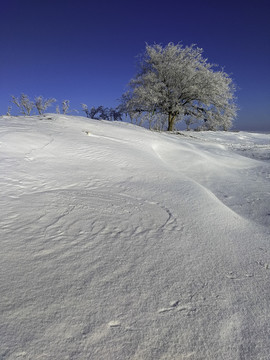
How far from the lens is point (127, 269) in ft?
5.21

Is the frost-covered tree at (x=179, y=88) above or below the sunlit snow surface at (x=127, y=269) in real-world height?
above

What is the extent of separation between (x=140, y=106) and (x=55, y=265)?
18721 mm

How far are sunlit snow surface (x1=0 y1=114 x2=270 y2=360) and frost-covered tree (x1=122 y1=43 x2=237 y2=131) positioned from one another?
15.1 meters

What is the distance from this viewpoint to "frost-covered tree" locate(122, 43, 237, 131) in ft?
57.7

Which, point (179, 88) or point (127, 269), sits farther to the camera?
point (179, 88)

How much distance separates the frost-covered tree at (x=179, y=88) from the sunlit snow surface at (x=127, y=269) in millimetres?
15086

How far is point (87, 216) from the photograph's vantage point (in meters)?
2.29

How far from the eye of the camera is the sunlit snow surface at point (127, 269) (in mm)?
1071

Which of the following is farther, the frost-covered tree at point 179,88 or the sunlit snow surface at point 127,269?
the frost-covered tree at point 179,88

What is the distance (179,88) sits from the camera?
18.2 meters

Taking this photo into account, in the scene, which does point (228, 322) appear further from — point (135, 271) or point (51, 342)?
point (51, 342)

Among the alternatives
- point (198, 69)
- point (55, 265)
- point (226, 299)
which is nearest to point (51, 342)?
point (55, 265)

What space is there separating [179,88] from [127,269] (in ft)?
61.8

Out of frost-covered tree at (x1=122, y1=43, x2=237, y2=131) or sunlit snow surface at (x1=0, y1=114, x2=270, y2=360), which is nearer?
sunlit snow surface at (x1=0, y1=114, x2=270, y2=360)
